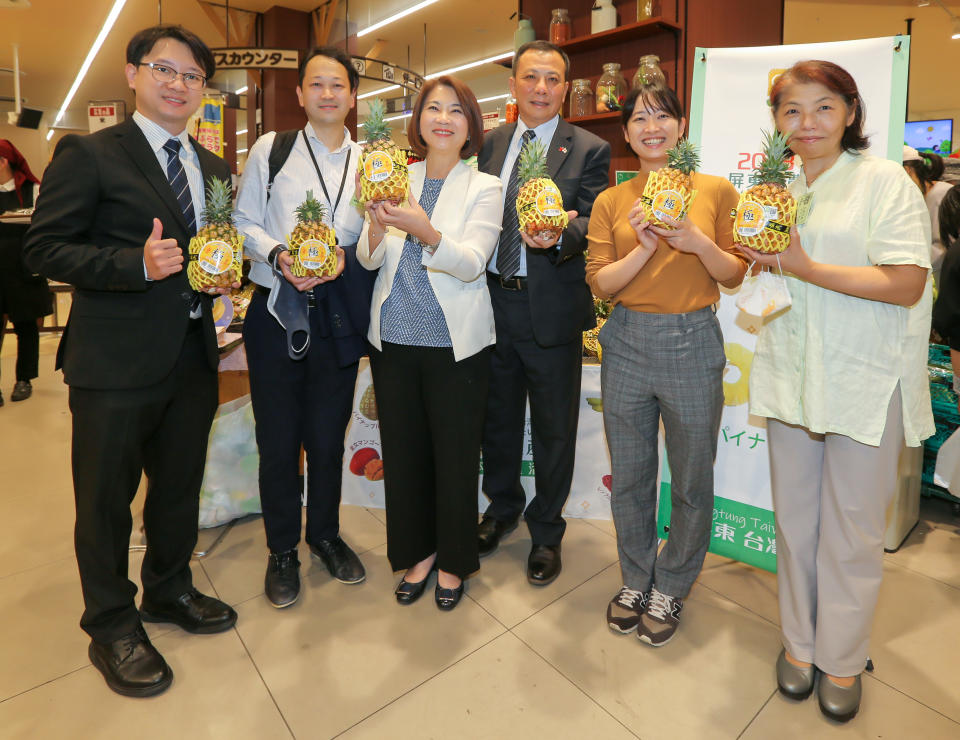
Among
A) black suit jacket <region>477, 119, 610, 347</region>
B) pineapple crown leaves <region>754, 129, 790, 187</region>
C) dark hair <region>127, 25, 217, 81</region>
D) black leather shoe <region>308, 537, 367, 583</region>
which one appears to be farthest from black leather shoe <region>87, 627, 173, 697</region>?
pineapple crown leaves <region>754, 129, 790, 187</region>

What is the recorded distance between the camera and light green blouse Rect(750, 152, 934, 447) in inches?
63.0

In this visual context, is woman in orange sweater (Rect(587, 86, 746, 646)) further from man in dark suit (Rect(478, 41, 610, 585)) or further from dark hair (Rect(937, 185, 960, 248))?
dark hair (Rect(937, 185, 960, 248))

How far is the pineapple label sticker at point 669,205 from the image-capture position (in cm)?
169

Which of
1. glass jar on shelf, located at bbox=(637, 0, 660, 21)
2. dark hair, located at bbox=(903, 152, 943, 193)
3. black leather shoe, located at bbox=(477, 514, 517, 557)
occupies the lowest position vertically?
black leather shoe, located at bbox=(477, 514, 517, 557)

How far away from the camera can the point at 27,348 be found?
5.29m

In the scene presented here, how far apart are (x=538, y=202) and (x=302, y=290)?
80 cm

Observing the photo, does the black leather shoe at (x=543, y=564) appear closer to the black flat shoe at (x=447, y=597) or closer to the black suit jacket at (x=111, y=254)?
the black flat shoe at (x=447, y=597)

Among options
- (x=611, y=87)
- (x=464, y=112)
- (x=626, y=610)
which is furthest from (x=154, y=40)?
(x=611, y=87)

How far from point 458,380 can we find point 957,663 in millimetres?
1912

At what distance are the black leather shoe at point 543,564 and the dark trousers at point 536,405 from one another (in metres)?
0.03

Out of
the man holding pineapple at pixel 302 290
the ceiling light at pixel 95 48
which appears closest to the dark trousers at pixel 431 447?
the man holding pineapple at pixel 302 290

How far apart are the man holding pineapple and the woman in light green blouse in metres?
1.36

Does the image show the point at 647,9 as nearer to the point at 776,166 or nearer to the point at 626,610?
the point at 776,166

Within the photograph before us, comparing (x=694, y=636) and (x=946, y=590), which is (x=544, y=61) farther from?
(x=946, y=590)
